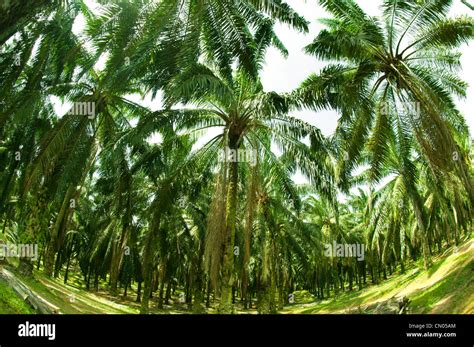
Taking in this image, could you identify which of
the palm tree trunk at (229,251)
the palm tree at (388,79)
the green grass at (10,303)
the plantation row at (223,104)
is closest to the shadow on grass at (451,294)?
the plantation row at (223,104)

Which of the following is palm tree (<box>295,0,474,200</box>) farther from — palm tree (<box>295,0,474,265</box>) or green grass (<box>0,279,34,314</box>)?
green grass (<box>0,279,34,314</box>)

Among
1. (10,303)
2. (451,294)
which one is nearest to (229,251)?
(10,303)

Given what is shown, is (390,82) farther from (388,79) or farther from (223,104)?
(223,104)

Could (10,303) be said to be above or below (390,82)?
below

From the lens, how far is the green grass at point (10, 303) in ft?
26.2

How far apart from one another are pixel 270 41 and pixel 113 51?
16.2 ft

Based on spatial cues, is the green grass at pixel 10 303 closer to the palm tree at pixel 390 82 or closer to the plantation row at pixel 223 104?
the plantation row at pixel 223 104

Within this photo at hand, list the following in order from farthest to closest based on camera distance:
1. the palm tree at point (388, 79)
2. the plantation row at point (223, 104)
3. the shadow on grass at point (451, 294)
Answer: the shadow on grass at point (451, 294) < the palm tree at point (388, 79) < the plantation row at point (223, 104)

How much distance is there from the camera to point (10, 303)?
820 centimetres

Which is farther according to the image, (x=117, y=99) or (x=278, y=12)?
(x=117, y=99)

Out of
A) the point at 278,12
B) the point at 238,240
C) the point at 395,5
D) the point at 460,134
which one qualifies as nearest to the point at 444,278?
the point at 460,134

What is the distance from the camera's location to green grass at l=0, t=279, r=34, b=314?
7976 millimetres

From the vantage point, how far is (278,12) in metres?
9.16
